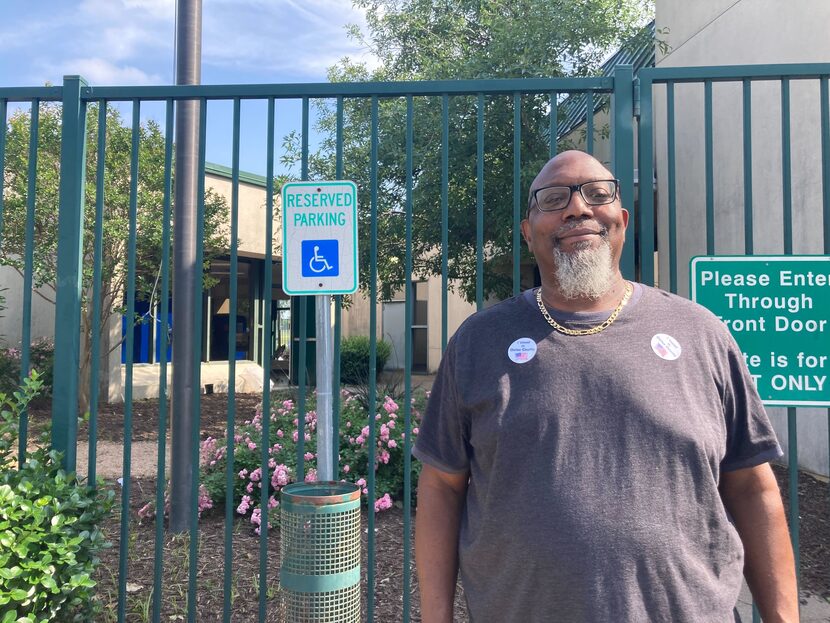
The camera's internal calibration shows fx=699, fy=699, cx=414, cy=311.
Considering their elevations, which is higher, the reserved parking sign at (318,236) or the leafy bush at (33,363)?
the reserved parking sign at (318,236)

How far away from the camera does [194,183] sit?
5094mm

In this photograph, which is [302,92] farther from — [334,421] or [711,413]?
[711,413]

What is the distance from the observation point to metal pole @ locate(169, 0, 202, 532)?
4887 mm

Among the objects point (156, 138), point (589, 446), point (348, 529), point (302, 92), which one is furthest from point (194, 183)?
point (156, 138)

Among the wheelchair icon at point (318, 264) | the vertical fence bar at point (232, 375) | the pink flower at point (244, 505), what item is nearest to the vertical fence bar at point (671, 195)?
the wheelchair icon at point (318, 264)

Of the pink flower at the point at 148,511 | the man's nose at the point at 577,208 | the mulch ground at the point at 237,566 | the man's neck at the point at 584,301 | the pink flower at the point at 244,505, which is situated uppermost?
the man's nose at the point at 577,208

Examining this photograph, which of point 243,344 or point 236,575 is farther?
point 243,344

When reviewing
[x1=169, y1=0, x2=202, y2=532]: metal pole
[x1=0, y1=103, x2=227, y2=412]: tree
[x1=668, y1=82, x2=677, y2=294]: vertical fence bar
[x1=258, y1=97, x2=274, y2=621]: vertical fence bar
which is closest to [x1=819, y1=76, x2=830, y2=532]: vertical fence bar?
[x1=668, y1=82, x2=677, y2=294]: vertical fence bar

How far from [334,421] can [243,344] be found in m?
15.3

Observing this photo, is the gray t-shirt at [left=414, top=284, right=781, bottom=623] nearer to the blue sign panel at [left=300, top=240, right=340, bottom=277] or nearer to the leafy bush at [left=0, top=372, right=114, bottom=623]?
the blue sign panel at [left=300, top=240, right=340, bottom=277]

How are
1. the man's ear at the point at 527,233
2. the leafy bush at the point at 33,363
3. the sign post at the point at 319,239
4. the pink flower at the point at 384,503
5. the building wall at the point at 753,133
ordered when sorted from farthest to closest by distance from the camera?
1. the leafy bush at the point at 33,363
2. the building wall at the point at 753,133
3. the pink flower at the point at 384,503
4. the sign post at the point at 319,239
5. the man's ear at the point at 527,233

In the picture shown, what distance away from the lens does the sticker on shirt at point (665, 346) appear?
176 centimetres

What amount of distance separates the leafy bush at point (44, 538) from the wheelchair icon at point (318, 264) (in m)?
1.41

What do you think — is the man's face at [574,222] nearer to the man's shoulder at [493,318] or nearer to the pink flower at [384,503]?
the man's shoulder at [493,318]
